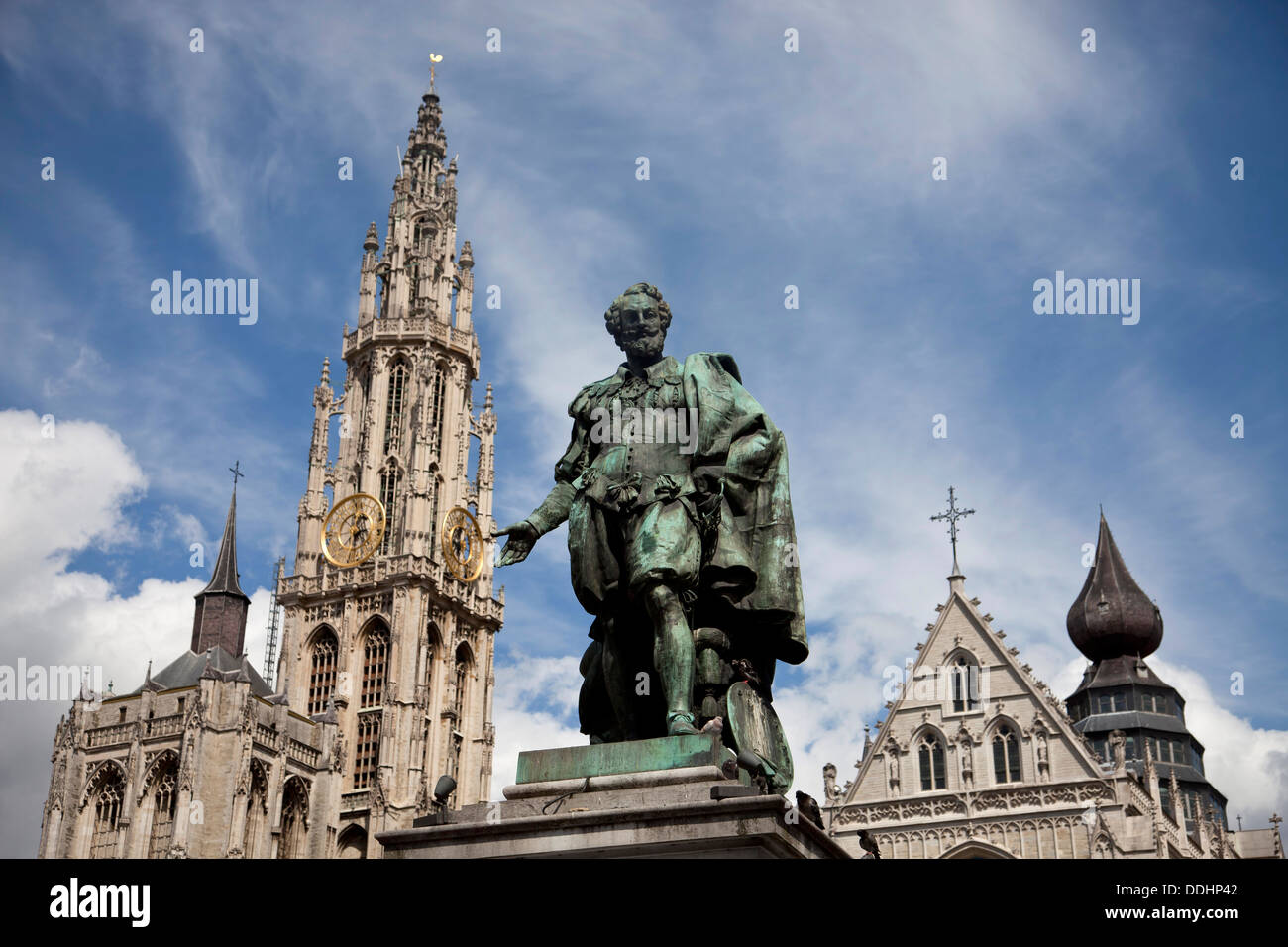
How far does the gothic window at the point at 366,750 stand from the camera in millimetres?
79062

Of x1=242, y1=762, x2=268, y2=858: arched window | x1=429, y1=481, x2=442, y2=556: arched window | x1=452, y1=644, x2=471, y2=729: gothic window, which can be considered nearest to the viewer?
x1=242, y1=762, x2=268, y2=858: arched window

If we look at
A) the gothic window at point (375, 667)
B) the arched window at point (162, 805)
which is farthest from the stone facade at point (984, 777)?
the gothic window at point (375, 667)

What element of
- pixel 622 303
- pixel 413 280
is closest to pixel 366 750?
pixel 413 280

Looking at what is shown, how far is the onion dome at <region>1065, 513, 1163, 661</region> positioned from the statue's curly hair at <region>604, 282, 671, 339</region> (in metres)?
52.6

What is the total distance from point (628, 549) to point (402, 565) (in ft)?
244

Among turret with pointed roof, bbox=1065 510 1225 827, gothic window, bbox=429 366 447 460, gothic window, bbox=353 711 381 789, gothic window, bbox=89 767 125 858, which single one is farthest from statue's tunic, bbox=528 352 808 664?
gothic window, bbox=429 366 447 460

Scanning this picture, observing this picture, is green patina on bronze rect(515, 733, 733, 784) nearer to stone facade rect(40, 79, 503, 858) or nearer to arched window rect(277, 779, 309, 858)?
stone facade rect(40, 79, 503, 858)

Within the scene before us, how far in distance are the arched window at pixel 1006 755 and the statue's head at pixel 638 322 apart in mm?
33318

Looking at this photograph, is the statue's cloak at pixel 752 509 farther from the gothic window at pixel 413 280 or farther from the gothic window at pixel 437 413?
the gothic window at pixel 413 280

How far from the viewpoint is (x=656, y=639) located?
24.3ft

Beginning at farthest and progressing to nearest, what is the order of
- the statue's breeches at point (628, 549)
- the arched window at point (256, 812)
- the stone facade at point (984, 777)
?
the arched window at point (256, 812) → the stone facade at point (984, 777) → the statue's breeches at point (628, 549)

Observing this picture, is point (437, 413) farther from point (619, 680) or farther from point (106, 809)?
point (619, 680)

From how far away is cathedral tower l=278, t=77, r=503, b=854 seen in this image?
7894 cm

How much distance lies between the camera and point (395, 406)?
284 feet
